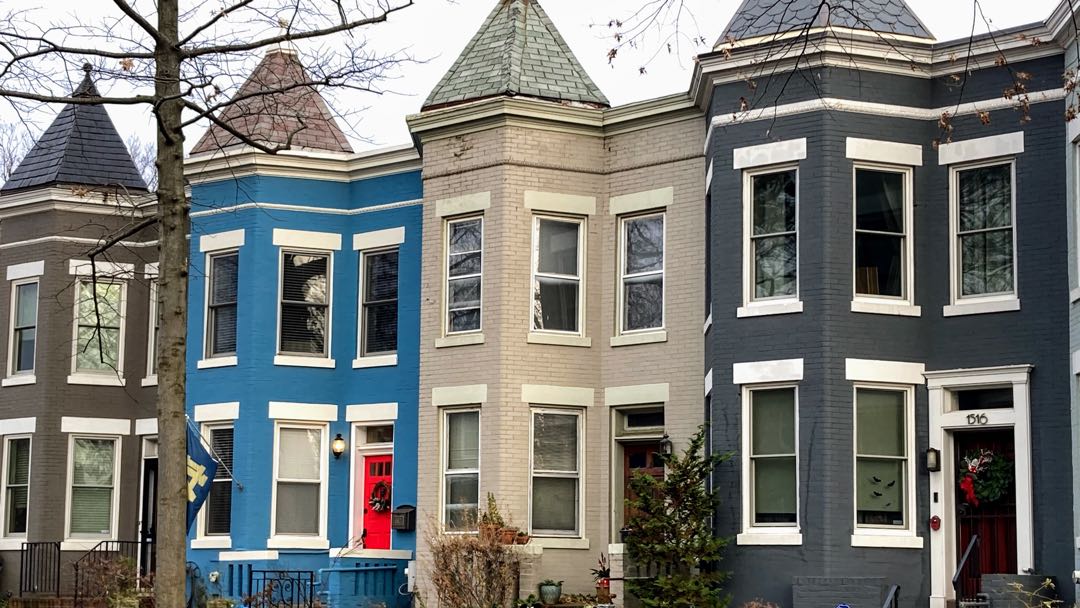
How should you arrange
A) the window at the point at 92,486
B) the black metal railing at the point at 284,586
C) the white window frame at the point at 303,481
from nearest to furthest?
1. the black metal railing at the point at 284,586
2. the white window frame at the point at 303,481
3. the window at the point at 92,486

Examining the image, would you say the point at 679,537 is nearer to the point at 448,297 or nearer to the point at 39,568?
the point at 448,297

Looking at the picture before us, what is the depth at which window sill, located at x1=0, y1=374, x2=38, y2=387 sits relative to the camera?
27.5 m

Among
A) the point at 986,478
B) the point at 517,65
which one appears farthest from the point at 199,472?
the point at 986,478

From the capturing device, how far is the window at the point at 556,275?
74.0ft

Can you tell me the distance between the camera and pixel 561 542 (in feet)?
72.0

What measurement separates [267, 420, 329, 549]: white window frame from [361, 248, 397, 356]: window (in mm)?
1471

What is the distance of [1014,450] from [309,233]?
451 inches

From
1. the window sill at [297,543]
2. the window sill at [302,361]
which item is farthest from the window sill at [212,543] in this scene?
the window sill at [302,361]

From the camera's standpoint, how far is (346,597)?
73.6 feet

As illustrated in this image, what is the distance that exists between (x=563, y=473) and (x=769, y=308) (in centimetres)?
430

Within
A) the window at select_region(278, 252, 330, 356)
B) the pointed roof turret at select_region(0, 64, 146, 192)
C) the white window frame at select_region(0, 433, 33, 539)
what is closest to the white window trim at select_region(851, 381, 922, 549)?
the window at select_region(278, 252, 330, 356)

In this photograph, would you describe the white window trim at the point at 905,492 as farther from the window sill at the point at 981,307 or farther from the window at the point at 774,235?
the window at the point at 774,235

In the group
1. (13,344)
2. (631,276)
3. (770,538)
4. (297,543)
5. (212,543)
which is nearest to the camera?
(770,538)

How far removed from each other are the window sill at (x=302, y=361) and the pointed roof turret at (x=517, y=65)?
14.2ft
